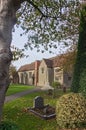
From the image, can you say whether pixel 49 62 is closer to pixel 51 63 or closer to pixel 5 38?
pixel 51 63

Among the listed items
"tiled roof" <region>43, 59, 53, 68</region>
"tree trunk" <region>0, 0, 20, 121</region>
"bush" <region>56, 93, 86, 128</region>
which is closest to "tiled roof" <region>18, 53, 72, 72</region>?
"tiled roof" <region>43, 59, 53, 68</region>

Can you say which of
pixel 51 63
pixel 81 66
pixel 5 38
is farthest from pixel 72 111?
pixel 51 63

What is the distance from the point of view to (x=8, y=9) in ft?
31.8

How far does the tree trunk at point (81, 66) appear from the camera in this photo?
59.9 feet

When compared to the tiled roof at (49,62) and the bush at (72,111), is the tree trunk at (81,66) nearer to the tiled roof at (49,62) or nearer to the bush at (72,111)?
the bush at (72,111)

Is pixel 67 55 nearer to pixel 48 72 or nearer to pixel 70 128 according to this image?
pixel 70 128

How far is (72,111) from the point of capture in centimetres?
1551

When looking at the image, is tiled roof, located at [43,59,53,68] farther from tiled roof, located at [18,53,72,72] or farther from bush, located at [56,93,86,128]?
bush, located at [56,93,86,128]

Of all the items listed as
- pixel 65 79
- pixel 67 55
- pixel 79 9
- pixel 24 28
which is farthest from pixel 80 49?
pixel 65 79

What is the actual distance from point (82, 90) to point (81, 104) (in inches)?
91.0

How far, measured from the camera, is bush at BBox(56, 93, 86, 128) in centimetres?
1515

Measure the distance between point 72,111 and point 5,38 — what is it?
747cm

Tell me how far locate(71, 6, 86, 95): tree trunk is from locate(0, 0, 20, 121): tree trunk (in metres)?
9.09

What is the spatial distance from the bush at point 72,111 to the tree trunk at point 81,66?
6.25 feet
